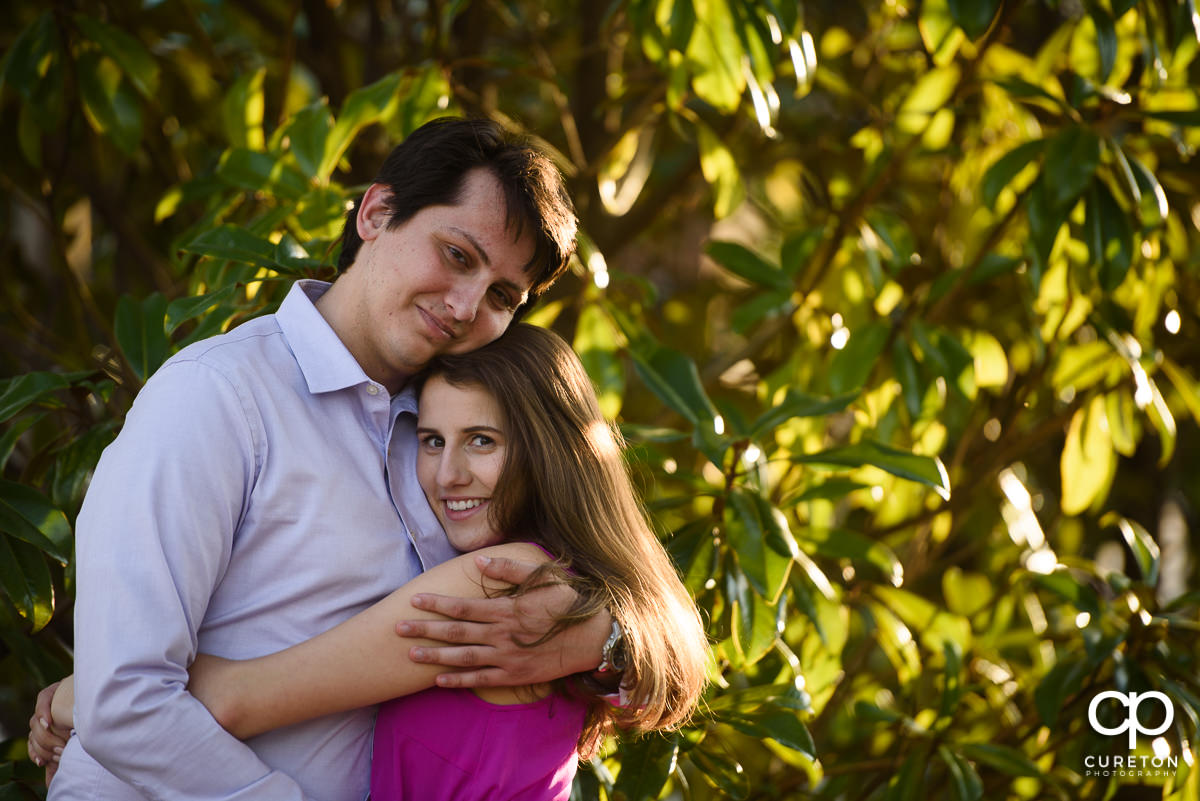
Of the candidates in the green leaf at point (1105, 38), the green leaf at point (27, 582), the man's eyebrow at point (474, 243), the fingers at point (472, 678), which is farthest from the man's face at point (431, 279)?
the green leaf at point (1105, 38)

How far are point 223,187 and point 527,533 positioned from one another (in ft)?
3.10

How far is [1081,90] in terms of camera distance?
1.94 metres

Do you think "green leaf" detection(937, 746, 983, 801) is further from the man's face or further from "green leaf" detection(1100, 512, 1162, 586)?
the man's face

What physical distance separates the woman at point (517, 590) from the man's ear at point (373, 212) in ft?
0.65

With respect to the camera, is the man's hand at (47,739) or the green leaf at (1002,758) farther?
the green leaf at (1002,758)

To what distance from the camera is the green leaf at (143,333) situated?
62.8 inches

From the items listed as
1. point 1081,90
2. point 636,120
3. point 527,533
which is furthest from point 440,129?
point 1081,90

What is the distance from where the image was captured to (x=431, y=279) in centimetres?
137

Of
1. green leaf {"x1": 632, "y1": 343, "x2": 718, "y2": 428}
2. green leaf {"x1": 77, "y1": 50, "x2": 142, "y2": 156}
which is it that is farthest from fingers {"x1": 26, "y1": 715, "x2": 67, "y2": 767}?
green leaf {"x1": 77, "y1": 50, "x2": 142, "y2": 156}

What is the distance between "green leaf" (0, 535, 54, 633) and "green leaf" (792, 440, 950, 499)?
3.56 feet

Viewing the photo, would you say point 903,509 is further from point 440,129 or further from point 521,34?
point 521,34

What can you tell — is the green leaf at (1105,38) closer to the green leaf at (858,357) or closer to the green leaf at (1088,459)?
the green leaf at (858,357)

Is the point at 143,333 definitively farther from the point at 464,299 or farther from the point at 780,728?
the point at 780,728

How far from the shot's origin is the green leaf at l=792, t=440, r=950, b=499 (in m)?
1.59
